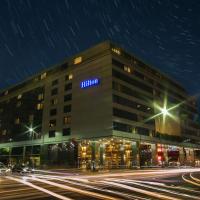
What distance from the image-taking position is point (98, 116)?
6694 centimetres

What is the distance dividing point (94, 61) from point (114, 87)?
34.7ft

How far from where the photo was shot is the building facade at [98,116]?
221 feet

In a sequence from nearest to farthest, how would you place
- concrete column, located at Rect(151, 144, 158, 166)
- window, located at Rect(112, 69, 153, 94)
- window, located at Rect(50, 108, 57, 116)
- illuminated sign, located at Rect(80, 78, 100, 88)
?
window, located at Rect(112, 69, 153, 94) → illuminated sign, located at Rect(80, 78, 100, 88) → concrete column, located at Rect(151, 144, 158, 166) → window, located at Rect(50, 108, 57, 116)

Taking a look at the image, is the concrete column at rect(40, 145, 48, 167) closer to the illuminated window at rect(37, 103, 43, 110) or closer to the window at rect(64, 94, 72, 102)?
the illuminated window at rect(37, 103, 43, 110)

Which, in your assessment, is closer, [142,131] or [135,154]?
[135,154]

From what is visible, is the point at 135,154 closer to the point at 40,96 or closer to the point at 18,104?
the point at 40,96

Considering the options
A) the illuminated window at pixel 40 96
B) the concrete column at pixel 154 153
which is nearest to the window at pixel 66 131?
the illuminated window at pixel 40 96

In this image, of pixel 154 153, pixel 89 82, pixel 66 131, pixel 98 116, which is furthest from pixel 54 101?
pixel 154 153

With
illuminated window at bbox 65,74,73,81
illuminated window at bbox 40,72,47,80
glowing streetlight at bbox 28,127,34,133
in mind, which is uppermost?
illuminated window at bbox 40,72,47,80

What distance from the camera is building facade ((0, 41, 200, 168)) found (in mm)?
67500

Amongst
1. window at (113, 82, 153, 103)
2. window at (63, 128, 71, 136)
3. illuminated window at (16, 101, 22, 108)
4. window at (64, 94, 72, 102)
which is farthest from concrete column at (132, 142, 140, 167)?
illuminated window at (16, 101, 22, 108)

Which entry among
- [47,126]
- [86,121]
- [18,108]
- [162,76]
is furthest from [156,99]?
[18,108]

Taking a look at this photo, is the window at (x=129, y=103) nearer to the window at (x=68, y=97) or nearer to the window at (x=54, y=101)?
the window at (x=68, y=97)

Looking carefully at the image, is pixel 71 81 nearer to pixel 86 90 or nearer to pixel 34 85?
pixel 86 90
